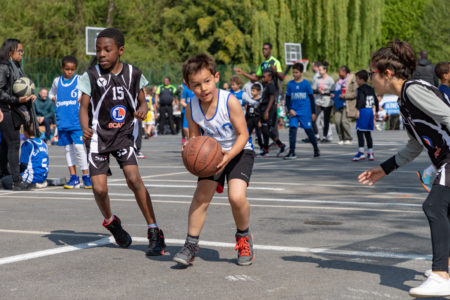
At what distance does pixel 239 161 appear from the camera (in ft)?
20.3

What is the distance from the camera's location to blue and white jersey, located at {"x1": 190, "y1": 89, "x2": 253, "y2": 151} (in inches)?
241

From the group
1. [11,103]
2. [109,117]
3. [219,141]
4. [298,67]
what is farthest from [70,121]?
[298,67]

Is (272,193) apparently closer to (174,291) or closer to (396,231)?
(396,231)

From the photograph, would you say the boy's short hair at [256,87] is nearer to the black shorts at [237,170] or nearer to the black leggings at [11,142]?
the black leggings at [11,142]

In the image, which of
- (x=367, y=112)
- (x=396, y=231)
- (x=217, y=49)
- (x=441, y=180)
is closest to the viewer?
(x=441, y=180)

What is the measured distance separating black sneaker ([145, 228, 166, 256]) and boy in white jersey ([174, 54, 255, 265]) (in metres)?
0.44

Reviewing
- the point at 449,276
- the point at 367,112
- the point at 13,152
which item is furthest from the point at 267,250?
the point at 367,112

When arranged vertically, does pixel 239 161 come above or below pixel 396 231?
above

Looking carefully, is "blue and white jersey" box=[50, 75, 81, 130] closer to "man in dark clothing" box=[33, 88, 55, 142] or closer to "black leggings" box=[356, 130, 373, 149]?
"black leggings" box=[356, 130, 373, 149]

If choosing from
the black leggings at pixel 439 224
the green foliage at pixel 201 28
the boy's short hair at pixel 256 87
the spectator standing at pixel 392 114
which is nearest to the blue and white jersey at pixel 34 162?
the boy's short hair at pixel 256 87

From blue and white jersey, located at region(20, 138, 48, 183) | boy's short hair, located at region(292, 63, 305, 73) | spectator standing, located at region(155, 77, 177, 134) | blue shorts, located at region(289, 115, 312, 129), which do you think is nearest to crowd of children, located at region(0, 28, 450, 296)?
blue and white jersey, located at region(20, 138, 48, 183)

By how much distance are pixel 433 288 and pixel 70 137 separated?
7.85 metres

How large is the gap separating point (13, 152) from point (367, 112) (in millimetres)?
8330

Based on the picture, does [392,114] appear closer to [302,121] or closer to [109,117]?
[302,121]
